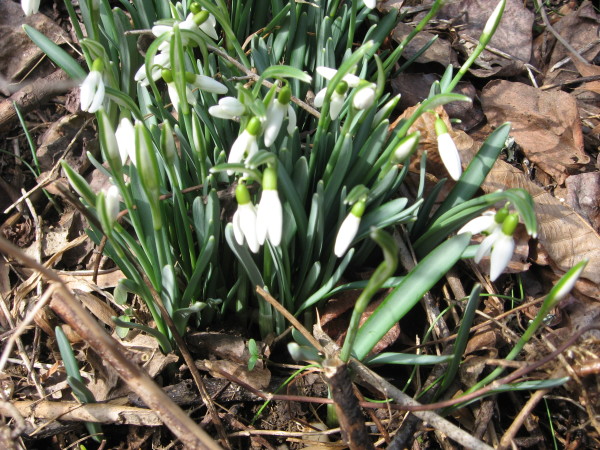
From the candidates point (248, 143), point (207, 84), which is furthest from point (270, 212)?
point (207, 84)

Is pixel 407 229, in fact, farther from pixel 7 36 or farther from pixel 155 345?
pixel 7 36

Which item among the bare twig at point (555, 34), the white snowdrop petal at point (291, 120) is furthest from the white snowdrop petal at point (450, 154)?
the bare twig at point (555, 34)

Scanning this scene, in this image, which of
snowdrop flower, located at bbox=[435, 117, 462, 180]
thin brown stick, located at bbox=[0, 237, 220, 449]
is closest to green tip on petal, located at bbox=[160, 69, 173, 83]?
thin brown stick, located at bbox=[0, 237, 220, 449]

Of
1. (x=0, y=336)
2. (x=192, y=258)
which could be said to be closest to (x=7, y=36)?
(x=0, y=336)

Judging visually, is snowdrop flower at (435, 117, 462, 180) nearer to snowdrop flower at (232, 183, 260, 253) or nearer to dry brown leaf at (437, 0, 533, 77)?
snowdrop flower at (232, 183, 260, 253)

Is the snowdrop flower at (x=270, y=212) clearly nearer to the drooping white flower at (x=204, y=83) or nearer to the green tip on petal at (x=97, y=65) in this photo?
the drooping white flower at (x=204, y=83)

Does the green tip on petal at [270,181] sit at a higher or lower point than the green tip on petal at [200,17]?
lower

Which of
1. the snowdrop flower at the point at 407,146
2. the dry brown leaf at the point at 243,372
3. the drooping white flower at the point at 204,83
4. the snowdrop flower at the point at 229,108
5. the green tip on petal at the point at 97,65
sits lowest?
the dry brown leaf at the point at 243,372

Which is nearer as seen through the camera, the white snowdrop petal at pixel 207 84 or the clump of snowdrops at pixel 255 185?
the clump of snowdrops at pixel 255 185
